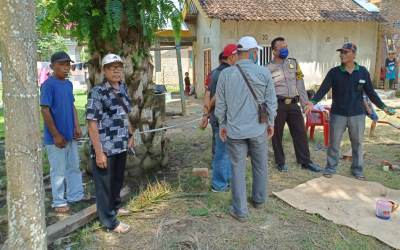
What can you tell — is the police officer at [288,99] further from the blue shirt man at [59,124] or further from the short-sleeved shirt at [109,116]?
the blue shirt man at [59,124]

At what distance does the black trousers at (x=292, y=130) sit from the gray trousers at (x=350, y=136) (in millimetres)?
400

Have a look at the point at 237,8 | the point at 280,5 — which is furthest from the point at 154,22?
the point at 280,5

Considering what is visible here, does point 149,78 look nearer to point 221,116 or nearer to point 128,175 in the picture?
point 128,175

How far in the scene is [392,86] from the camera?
55.2 ft

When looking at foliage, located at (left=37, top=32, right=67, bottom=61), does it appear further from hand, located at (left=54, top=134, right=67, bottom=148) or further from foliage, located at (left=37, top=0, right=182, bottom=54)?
hand, located at (left=54, top=134, right=67, bottom=148)

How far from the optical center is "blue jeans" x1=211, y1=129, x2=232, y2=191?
4711 millimetres

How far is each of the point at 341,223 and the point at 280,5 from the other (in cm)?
1334

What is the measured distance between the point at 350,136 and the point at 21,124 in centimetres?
437

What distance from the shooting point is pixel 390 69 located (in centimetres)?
Answer: 1619

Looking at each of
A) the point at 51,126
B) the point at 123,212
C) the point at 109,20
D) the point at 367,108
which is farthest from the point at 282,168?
the point at 51,126

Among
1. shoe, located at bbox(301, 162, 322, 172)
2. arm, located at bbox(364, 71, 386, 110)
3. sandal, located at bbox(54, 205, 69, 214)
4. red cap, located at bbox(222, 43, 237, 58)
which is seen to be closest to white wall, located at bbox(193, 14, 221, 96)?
shoe, located at bbox(301, 162, 322, 172)

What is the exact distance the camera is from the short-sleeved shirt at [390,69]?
636 inches

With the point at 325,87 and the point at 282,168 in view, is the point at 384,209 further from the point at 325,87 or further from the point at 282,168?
the point at 325,87

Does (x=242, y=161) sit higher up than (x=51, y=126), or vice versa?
(x=51, y=126)
